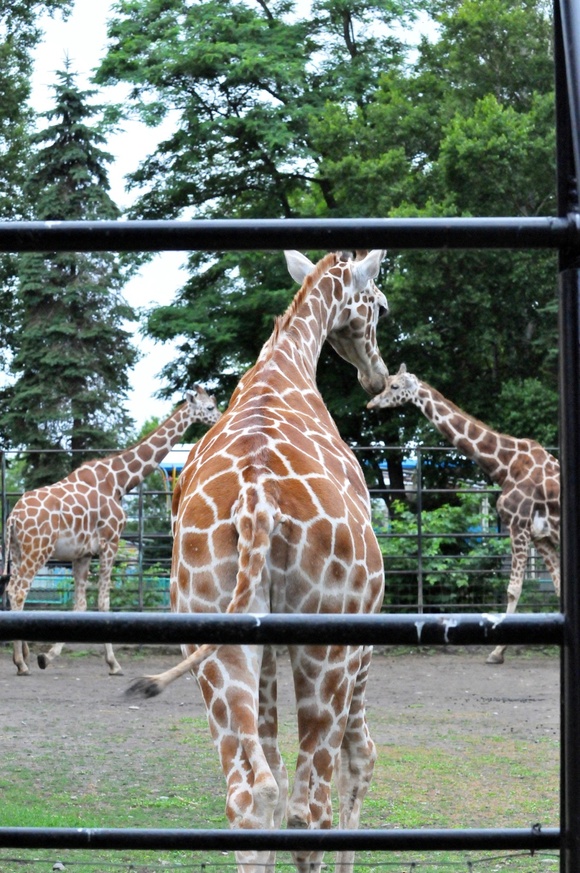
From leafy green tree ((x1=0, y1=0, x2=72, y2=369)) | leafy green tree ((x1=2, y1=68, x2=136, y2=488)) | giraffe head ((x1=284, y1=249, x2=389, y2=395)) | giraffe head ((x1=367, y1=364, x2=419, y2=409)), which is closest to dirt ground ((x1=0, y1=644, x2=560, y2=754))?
giraffe head ((x1=284, y1=249, x2=389, y2=395))

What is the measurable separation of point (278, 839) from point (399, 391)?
29.6 feet

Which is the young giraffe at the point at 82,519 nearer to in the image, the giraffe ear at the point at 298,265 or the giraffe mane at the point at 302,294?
the giraffe ear at the point at 298,265

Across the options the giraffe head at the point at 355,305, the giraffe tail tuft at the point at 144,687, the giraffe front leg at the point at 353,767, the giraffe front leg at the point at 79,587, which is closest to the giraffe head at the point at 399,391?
the giraffe front leg at the point at 79,587

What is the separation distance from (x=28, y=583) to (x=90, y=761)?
382 centimetres

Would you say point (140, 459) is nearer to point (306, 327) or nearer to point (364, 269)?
point (364, 269)

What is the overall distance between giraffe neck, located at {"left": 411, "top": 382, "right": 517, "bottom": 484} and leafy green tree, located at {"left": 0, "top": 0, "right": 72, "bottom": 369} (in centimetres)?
1059

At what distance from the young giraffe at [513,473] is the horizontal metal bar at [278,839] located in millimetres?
8518

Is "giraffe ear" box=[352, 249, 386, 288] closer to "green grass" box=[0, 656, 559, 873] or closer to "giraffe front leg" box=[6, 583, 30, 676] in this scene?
"green grass" box=[0, 656, 559, 873]

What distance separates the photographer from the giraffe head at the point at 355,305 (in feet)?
14.4

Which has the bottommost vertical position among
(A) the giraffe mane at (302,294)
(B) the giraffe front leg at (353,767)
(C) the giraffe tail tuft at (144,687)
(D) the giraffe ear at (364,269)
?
(B) the giraffe front leg at (353,767)

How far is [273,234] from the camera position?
0.92 m

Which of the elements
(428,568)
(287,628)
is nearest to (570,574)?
(287,628)

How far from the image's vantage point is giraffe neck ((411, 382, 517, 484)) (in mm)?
9664

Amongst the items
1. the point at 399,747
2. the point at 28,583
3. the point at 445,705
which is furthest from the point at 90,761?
the point at 28,583
